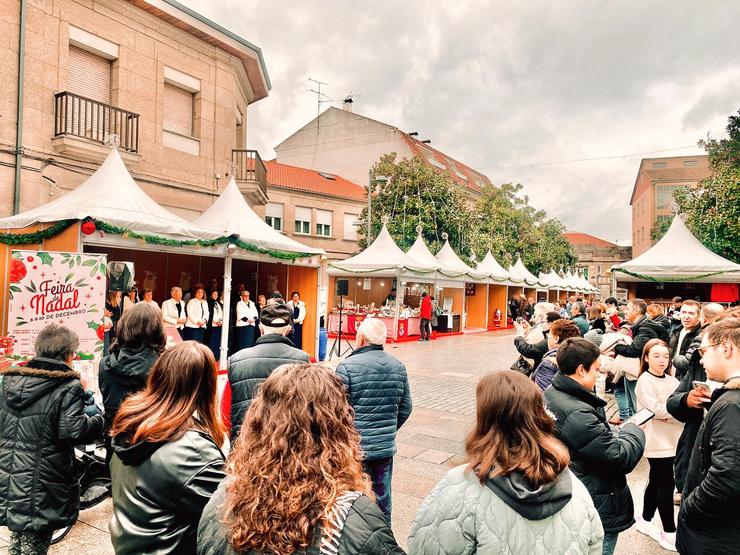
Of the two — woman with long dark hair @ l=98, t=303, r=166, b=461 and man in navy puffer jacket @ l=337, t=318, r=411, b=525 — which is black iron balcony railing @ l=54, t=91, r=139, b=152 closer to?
woman with long dark hair @ l=98, t=303, r=166, b=461

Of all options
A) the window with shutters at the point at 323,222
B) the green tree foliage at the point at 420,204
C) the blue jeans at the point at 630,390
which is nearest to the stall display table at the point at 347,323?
the green tree foliage at the point at 420,204

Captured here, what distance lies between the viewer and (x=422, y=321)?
18234 mm

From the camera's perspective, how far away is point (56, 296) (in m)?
5.96

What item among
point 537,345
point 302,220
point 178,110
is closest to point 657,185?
point 302,220

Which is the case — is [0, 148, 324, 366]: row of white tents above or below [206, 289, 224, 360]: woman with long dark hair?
above

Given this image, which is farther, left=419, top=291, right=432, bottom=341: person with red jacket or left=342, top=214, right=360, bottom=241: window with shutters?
left=342, top=214, right=360, bottom=241: window with shutters

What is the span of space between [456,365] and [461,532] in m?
11.1

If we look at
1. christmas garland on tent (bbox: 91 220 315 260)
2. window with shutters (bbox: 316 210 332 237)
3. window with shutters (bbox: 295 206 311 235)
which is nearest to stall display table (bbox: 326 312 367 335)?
christmas garland on tent (bbox: 91 220 315 260)

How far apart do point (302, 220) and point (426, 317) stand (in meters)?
14.7

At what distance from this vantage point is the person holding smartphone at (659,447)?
148 inches

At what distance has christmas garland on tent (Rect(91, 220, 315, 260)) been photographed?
7539mm

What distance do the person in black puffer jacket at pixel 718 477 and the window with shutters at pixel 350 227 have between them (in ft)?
98.8

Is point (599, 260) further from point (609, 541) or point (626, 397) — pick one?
point (609, 541)

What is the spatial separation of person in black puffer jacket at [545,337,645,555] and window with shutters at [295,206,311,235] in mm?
28192
